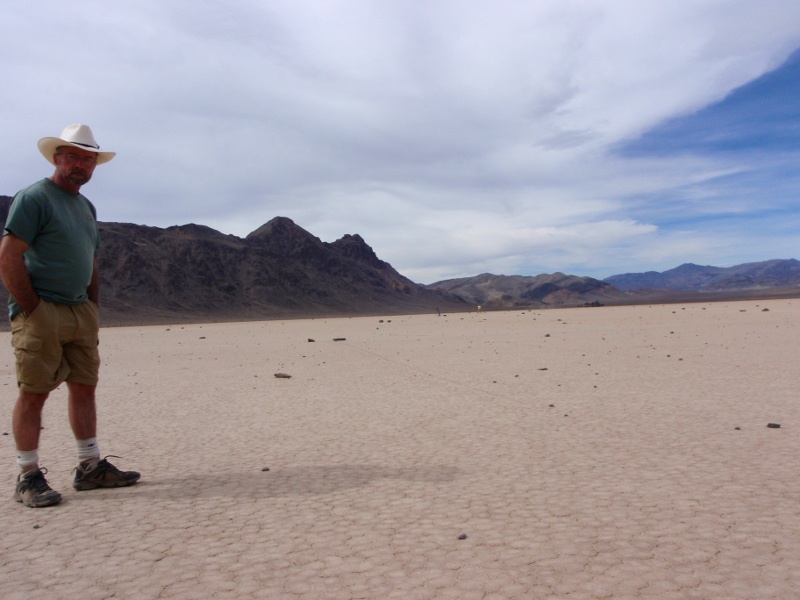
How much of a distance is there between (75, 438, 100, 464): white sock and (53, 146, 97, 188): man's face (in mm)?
1870

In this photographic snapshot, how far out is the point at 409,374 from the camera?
1213cm

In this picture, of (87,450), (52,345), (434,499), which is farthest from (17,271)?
(434,499)

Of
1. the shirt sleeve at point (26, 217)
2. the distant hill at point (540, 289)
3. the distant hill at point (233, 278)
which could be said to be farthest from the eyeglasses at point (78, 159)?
the distant hill at point (540, 289)

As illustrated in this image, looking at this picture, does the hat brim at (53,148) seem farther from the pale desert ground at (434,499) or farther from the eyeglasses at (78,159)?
the pale desert ground at (434,499)

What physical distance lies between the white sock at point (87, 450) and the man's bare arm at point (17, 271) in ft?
3.53

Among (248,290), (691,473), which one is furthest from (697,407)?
(248,290)

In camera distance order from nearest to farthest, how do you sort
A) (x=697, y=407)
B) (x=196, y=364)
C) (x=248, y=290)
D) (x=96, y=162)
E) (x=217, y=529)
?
1. (x=217, y=529)
2. (x=96, y=162)
3. (x=697, y=407)
4. (x=196, y=364)
5. (x=248, y=290)

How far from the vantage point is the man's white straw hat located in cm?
427

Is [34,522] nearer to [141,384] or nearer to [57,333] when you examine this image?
[57,333]

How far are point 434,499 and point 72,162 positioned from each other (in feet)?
11.4

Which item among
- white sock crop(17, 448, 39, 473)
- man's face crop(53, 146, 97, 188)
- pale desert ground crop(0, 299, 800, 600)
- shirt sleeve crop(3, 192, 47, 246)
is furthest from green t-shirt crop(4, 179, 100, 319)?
pale desert ground crop(0, 299, 800, 600)

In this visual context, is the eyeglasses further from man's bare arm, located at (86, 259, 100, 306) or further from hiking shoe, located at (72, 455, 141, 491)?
hiking shoe, located at (72, 455, 141, 491)

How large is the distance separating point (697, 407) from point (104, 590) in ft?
21.5

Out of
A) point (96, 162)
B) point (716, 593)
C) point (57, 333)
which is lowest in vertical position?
point (716, 593)
